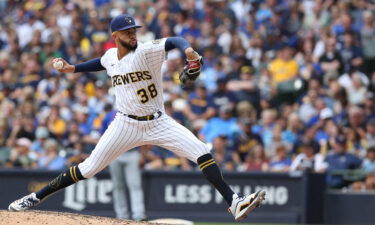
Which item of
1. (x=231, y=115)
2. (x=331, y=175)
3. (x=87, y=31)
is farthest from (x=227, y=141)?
(x=87, y=31)

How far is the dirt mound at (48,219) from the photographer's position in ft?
26.6

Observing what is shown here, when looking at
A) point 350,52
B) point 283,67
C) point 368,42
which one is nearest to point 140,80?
point 283,67

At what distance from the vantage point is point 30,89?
631 inches

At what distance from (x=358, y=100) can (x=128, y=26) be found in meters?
7.25

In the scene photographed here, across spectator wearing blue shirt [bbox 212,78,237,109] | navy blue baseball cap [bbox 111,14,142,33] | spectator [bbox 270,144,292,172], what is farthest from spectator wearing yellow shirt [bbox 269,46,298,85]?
navy blue baseball cap [bbox 111,14,142,33]

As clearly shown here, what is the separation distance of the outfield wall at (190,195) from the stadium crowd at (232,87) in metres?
0.38

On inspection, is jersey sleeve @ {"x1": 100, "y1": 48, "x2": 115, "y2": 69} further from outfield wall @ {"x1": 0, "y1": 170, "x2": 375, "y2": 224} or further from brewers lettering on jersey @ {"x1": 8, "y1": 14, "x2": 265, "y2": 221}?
outfield wall @ {"x1": 0, "y1": 170, "x2": 375, "y2": 224}

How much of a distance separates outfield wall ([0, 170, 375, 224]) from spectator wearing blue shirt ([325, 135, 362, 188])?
0.40 m

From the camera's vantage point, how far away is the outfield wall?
43.4 feet

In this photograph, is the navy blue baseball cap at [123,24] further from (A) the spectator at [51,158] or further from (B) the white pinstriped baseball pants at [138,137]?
(A) the spectator at [51,158]

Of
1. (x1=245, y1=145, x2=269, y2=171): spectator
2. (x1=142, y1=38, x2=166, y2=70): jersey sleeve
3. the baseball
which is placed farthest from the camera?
(x1=245, y1=145, x2=269, y2=171): spectator

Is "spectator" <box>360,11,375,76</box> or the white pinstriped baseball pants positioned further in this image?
"spectator" <box>360,11,375,76</box>

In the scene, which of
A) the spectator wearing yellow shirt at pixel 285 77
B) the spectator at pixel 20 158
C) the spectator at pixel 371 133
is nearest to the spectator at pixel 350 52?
the spectator wearing yellow shirt at pixel 285 77

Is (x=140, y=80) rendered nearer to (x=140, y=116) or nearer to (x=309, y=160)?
(x=140, y=116)
